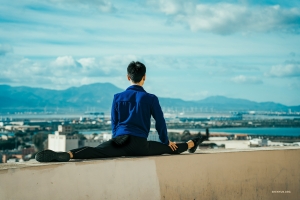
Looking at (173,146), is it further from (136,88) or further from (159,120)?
(136,88)

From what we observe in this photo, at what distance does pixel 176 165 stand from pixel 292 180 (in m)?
1.17

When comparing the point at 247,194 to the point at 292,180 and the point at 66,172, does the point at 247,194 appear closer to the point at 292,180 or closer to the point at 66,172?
the point at 292,180

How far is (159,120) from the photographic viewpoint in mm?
4477

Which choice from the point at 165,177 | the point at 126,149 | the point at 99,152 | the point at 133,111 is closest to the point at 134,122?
the point at 133,111

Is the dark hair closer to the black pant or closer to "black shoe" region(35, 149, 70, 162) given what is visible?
the black pant

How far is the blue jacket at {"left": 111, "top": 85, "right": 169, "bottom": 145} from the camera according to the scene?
433cm

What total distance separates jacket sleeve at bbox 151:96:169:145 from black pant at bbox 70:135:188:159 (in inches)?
2.9

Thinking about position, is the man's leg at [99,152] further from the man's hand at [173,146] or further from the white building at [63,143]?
the white building at [63,143]

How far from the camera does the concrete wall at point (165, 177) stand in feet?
12.1

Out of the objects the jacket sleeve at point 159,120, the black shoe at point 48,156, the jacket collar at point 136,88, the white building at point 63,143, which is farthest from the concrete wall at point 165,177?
the white building at point 63,143

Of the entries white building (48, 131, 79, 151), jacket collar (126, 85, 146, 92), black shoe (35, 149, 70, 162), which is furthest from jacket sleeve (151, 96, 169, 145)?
white building (48, 131, 79, 151)

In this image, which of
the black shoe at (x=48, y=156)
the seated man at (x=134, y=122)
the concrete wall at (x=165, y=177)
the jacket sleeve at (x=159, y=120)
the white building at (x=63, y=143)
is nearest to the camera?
the concrete wall at (x=165, y=177)

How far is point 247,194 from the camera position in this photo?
15.2ft

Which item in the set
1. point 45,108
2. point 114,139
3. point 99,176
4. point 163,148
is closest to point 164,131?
point 163,148
